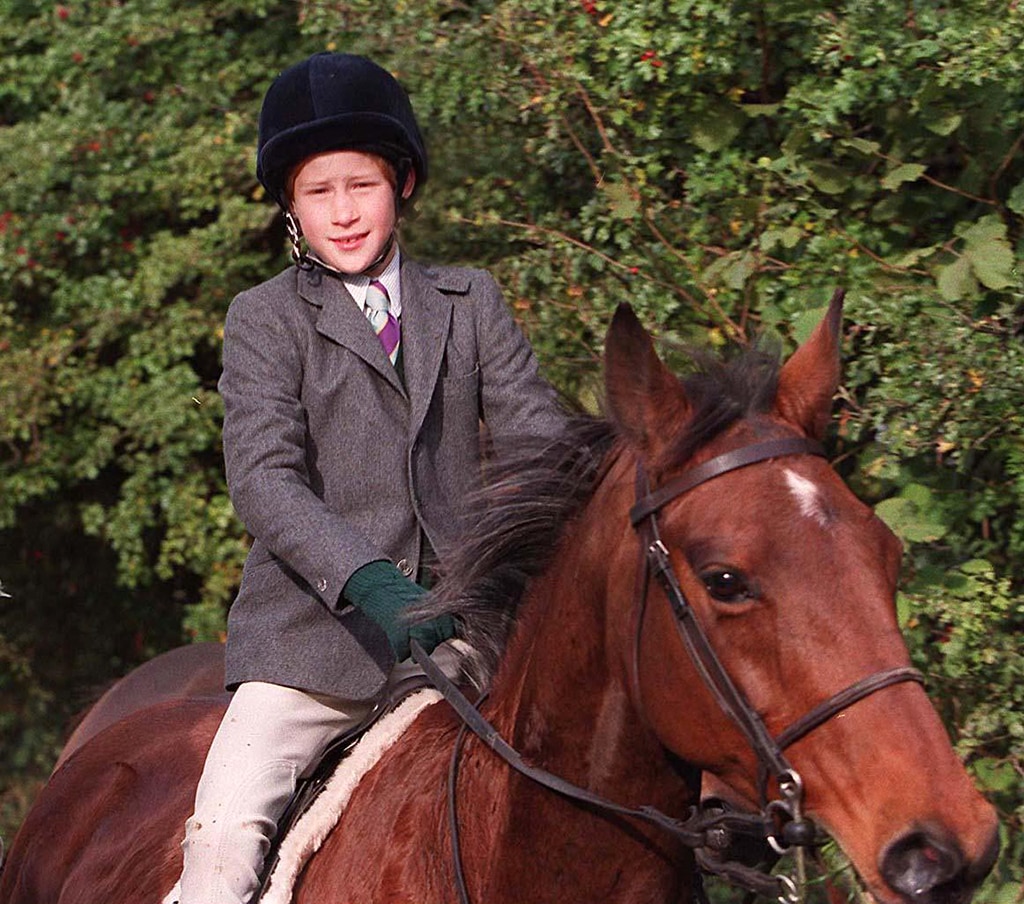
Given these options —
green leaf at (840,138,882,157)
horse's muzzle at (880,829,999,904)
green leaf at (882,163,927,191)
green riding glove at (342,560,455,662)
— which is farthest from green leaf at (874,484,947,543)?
horse's muzzle at (880,829,999,904)

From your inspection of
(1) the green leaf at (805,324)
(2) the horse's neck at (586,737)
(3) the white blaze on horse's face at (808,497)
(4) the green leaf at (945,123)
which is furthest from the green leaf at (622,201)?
(3) the white blaze on horse's face at (808,497)

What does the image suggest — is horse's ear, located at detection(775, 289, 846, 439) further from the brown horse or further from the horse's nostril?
the horse's nostril

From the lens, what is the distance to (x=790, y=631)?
2162 millimetres

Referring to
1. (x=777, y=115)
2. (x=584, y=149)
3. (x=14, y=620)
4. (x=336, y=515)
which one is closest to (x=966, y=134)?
(x=777, y=115)

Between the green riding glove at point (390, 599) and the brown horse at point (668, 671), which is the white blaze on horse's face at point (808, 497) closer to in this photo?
the brown horse at point (668, 671)

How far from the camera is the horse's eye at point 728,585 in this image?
2.21 metres

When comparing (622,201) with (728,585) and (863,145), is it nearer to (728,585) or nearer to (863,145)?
(863,145)

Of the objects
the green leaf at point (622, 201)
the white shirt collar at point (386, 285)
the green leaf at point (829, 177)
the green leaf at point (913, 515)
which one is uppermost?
the white shirt collar at point (386, 285)

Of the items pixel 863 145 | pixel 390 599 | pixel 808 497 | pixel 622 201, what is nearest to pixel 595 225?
pixel 622 201

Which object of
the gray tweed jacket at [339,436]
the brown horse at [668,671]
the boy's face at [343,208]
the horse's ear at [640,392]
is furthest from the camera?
the boy's face at [343,208]

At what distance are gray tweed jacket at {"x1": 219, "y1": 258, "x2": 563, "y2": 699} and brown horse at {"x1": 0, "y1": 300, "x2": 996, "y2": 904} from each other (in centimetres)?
29

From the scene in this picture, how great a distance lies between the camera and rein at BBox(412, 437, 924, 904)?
215 centimetres

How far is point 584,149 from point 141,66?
3724 mm

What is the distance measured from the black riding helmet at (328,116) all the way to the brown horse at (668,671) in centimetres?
88
